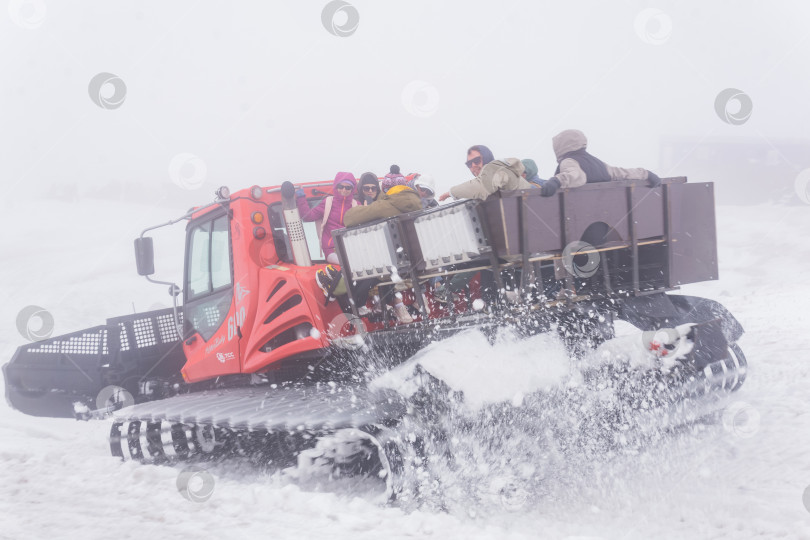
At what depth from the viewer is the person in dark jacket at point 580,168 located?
4094mm

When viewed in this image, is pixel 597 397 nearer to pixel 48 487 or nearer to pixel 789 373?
pixel 789 373

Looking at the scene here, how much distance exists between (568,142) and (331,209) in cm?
200

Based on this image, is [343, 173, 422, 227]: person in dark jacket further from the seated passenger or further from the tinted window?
the tinted window

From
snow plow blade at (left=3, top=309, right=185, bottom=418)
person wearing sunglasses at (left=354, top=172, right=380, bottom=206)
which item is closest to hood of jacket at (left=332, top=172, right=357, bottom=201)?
person wearing sunglasses at (left=354, top=172, right=380, bottom=206)

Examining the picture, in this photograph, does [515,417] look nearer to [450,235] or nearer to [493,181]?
[450,235]

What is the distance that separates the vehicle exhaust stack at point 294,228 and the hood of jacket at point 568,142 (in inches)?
81.2

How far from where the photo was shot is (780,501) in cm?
323

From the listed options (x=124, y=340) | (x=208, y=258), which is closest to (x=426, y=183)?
A: (x=208, y=258)

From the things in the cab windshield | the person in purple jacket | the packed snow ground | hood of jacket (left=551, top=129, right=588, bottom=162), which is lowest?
the packed snow ground

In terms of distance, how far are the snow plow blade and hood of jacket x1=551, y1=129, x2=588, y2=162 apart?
486 cm

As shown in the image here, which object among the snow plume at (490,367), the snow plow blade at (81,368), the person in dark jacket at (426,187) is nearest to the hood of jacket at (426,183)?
the person in dark jacket at (426,187)

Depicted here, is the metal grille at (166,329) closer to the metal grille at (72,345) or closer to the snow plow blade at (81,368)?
the snow plow blade at (81,368)

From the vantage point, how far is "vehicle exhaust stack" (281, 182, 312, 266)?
529 cm

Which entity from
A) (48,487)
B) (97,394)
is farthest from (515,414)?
(97,394)
